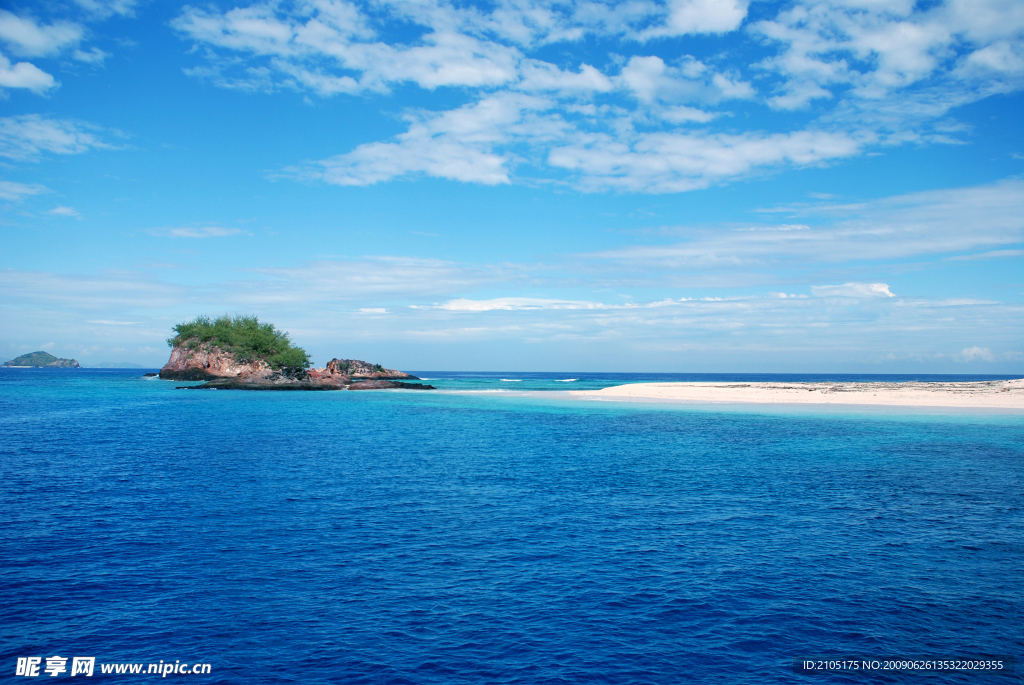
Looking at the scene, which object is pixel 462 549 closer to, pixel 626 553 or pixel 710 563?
pixel 626 553

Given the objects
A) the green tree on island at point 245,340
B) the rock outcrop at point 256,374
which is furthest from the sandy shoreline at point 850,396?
the green tree on island at point 245,340

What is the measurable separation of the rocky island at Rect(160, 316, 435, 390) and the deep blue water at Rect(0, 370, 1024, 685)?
85.9 m

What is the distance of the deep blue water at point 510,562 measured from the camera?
1013cm

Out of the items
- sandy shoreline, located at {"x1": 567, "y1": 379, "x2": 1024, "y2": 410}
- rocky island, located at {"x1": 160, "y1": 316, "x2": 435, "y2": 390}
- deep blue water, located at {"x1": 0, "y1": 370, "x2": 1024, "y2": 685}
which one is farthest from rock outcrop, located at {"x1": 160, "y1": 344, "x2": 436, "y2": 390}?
deep blue water, located at {"x1": 0, "y1": 370, "x2": 1024, "y2": 685}

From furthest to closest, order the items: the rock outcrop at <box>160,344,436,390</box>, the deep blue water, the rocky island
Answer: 1. the rocky island
2. the rock outcrop at <box>160,344,436,390</box>
3. the deep blue water

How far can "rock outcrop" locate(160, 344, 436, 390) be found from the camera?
10469cm

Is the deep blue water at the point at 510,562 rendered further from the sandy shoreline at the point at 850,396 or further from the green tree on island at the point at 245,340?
the green tree on island at the point at 245,340

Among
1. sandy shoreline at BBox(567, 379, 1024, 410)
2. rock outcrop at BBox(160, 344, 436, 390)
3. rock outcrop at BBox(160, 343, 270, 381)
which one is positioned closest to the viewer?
sandy shoreline at BBox(567, 379, 1024, 410)

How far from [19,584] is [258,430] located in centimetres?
3105

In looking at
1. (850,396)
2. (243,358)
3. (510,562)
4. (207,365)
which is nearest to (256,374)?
(243,358)

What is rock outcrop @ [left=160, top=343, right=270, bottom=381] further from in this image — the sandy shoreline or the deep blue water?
the deep blue water

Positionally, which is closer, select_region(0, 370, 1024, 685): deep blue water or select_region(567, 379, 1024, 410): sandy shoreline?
select_region(0, 370, 1024, 685): deep blue water

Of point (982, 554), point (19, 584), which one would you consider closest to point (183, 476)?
point (19, 584)

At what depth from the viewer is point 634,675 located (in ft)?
30.8
